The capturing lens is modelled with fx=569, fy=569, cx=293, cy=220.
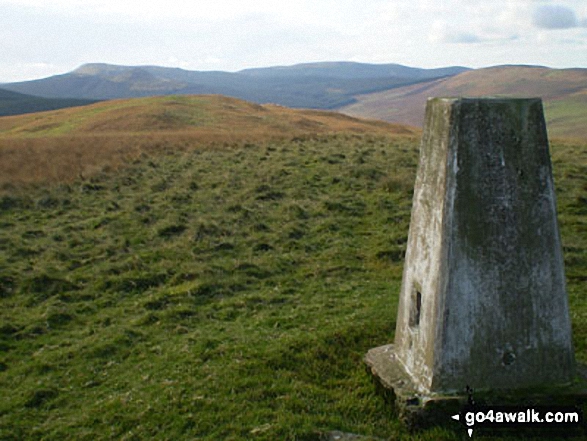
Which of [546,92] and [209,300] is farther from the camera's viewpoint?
[546,92]

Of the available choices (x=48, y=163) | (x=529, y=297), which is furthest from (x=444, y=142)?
(x=48, y=163)

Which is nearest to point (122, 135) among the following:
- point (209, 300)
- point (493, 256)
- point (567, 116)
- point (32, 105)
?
point (209, 300)

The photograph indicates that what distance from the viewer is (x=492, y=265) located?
6020 millimetres

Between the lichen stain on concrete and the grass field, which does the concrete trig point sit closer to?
the lichen stain on concrete

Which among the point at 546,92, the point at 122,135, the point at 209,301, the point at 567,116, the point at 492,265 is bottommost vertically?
the point at 567,116

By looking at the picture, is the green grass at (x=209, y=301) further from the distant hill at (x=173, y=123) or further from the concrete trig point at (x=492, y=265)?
the distant hill at (x=173, y=123)

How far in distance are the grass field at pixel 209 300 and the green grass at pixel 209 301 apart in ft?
0.11

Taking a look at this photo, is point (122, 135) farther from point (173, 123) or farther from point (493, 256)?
point (493, 256)

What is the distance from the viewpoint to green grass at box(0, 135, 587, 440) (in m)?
6.80

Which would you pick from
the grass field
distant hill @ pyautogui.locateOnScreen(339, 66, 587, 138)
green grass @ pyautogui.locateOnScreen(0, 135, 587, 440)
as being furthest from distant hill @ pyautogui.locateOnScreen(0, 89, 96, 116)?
green grass @ pyautogui.locateOnScreen(0, 135, 587, 440)

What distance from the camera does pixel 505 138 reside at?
19.7 ft

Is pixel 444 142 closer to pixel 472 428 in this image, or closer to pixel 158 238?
pixel 472 428

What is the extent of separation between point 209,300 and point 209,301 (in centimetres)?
3

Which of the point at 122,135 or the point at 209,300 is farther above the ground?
the point at 122,135
